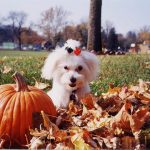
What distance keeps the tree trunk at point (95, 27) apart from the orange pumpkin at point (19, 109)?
1010 cm

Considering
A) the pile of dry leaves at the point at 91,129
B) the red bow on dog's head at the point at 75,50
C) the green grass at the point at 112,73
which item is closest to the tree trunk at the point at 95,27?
the green grass at the point at 112,73

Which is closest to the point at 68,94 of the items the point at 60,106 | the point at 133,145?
the point at 60,106

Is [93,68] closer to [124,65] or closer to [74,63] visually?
[74,63]

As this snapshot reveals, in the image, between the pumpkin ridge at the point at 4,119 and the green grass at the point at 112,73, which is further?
the green grass at the point at 112,73

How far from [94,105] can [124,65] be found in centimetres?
468

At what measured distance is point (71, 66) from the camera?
4.84 m

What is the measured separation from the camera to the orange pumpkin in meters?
3.69

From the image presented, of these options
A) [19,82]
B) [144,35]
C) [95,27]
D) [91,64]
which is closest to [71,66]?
[91,64]

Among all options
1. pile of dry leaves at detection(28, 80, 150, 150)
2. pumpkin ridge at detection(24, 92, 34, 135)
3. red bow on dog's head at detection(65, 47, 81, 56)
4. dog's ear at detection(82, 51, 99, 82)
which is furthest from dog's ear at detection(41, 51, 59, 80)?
pumpkin ridge at detection(24, 92, 34, 135)

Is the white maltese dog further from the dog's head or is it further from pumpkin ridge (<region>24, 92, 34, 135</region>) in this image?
pumpkin ridge (<region>24, 92, 34, 135</region>)

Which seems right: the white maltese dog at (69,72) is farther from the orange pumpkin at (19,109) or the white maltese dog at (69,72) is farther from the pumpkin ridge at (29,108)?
the pumpkin ridge at (29,108)

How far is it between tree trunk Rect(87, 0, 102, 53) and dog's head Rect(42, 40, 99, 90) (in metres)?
8.91

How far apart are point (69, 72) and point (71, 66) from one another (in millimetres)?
71

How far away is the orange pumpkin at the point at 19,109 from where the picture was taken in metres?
3.69
